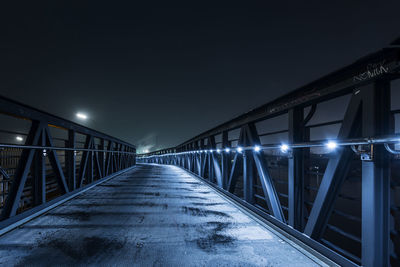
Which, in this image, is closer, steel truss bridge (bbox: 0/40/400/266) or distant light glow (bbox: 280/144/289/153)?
steel truss bridge (bbox: 0/40/400/266)

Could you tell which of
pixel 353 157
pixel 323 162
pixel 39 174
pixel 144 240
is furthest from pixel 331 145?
pixel 39 174

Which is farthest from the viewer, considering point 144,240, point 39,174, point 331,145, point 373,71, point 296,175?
point 39,174

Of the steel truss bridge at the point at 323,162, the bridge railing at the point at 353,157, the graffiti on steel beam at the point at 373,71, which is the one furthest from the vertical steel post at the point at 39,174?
the graffiti on steel beam at the point at 373,71

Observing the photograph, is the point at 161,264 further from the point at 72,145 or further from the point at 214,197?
the point at 72,145

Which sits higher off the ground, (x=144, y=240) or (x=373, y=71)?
(x=373, y=71)

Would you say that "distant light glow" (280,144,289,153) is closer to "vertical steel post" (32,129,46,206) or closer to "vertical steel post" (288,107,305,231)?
"vertical steel post" (288,107,305,231)

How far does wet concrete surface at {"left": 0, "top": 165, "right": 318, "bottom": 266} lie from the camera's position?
78.7 inches

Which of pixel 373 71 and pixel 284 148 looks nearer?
pixel 373 71

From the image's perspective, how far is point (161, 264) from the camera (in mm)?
1932

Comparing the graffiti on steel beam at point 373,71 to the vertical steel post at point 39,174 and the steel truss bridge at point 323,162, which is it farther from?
the vertical steel post at point 39,174

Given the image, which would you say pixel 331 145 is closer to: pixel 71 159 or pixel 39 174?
pixel 39 174

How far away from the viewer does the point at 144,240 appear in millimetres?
2383

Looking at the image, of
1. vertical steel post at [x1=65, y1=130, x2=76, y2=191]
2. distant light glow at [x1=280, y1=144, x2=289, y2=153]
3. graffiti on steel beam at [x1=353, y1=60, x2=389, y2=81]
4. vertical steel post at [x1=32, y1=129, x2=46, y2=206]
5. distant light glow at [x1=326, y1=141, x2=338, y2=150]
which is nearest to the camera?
graffiti on steel beam at [x1=353, y1=60, x2=389, y2=81]

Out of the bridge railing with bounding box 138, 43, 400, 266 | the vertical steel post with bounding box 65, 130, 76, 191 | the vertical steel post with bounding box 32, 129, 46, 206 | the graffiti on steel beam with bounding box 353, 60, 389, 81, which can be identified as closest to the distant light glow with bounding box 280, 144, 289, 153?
the bridge railing with bounding box 138, 43, 400, 266
